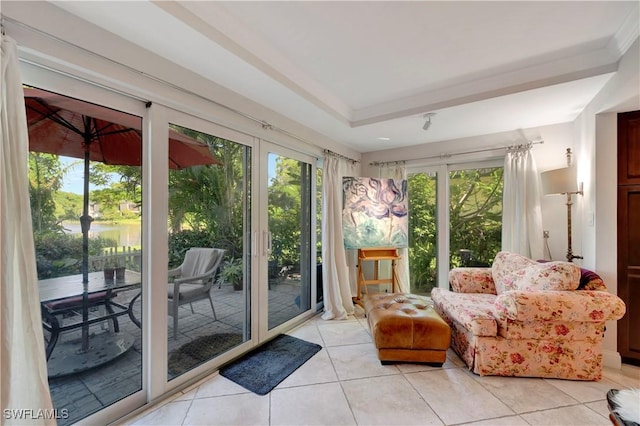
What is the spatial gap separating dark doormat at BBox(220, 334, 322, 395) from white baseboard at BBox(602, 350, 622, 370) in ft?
8.50

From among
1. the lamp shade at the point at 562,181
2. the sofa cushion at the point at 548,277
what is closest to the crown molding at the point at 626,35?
the lamp shade at the point at 562,181

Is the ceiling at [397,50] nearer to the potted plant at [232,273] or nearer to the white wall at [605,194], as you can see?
the white wall at [605,194]

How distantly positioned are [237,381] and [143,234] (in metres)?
1.38

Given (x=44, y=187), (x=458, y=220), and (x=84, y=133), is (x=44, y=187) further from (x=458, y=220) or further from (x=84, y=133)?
(x=458, y=220)

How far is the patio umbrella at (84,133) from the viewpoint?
1450 mm

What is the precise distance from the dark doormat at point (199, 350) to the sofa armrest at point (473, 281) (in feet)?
8.21

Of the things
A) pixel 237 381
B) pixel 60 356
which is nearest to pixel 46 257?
pixel 60 356

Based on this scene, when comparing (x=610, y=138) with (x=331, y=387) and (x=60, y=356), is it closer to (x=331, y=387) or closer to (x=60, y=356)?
(x=331, y=387)

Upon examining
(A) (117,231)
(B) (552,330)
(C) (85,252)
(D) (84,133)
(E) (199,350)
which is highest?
(D) (84,133)

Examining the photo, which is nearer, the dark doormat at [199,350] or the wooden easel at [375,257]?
the dark doormat at [199,350]

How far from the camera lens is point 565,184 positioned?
2.59 m

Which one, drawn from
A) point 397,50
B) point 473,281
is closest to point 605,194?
point 473,281

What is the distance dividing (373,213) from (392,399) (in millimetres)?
2311

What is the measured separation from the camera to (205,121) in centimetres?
215
